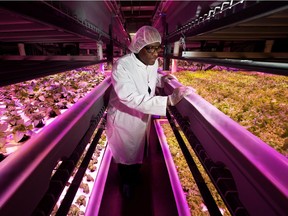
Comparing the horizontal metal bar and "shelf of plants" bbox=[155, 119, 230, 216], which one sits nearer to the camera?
the horizontal metal bar

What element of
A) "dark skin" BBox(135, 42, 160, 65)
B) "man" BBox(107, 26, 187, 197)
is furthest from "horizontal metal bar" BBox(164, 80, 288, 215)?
"dark skin" BBox(135, 42, 160, 65)

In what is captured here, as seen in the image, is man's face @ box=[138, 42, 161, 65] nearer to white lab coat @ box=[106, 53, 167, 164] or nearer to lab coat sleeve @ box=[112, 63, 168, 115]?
white lab coat @ box=[106, 53, 167, 164]

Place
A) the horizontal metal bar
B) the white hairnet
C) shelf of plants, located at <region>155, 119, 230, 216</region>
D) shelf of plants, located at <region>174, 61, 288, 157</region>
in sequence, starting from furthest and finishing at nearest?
the white hairnet → shelf of plants, located at <region>155, 119, 230, 216</region> → shelf of plants, located at <region>174, 61, 288, 157</region> → the horizontal metal bar

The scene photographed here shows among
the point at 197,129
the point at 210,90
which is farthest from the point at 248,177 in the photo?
the point at 210,90

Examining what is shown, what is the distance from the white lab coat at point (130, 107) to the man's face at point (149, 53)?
69 mm

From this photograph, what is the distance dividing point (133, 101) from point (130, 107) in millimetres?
124

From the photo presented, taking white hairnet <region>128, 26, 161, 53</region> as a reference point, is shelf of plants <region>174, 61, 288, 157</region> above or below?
below

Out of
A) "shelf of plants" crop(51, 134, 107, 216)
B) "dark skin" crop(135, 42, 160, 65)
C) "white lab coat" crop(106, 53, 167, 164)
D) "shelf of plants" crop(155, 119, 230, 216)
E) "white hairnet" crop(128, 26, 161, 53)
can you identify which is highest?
"white hairnet" crop(128, 26, 161, 53)

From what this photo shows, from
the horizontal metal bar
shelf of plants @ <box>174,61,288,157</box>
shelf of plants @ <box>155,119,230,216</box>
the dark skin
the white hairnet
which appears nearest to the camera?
the horizontal metal bar

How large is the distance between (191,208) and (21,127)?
1362 millimetres

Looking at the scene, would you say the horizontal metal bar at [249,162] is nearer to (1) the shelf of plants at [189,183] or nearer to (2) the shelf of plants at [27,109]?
(1) the shelf of plants at [189,183]

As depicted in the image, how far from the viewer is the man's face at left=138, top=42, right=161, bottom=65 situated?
1881mm

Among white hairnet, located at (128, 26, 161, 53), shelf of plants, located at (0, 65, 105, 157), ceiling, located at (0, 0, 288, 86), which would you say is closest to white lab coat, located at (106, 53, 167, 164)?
white hairnet, located at (128, 26, 161, 53)

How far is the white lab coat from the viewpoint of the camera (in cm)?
168
